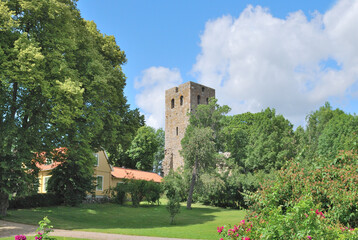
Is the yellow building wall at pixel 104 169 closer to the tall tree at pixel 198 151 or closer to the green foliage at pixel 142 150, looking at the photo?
the tall tree at pixel 198 151

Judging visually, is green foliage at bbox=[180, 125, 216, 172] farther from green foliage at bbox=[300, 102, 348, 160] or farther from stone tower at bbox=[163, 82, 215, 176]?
green foliage at bbox=[300, 102, 348, 160]

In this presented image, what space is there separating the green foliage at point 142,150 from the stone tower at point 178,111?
247 inches

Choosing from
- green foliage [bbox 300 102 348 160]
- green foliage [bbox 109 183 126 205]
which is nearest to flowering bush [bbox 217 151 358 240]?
green foliage [bbox 109 183 126 205]

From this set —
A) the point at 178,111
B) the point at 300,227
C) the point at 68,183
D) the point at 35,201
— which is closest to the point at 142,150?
the point at 178,111

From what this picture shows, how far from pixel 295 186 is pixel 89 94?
13.5 meters

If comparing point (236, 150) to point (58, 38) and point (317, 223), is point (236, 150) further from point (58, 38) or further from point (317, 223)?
point (317, 223)

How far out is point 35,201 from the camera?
22.1 metres

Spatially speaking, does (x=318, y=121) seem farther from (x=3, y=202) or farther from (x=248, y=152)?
(x=3, y=202)

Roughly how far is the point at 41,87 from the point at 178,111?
3100cm

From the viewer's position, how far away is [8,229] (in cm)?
1313

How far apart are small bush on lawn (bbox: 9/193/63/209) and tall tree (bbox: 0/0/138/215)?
15.4 ft

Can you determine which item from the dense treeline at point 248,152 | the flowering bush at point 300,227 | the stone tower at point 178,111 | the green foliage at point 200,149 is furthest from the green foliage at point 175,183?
the flowering bush at point 300,227

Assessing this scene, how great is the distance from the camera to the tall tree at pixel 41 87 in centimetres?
1473

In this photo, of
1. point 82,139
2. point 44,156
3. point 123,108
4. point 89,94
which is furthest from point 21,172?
point 123,108
